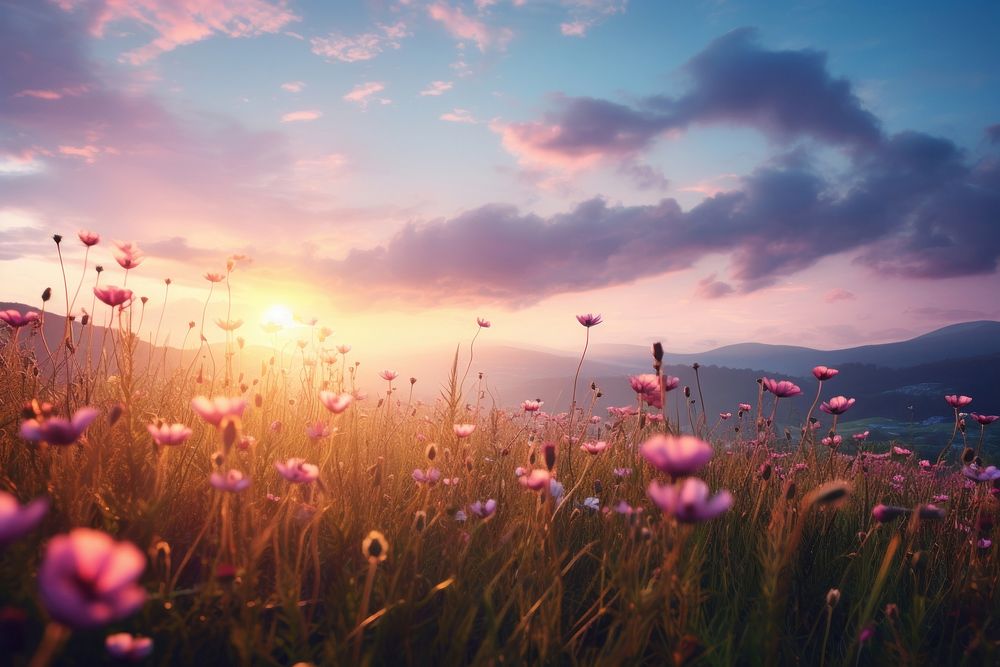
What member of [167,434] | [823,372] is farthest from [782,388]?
[167,434]

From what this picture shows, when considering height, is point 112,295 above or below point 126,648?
above

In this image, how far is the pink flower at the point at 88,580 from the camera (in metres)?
0.69

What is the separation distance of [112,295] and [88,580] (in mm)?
2172

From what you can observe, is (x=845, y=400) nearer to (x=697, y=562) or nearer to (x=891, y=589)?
(x=891, y=589)

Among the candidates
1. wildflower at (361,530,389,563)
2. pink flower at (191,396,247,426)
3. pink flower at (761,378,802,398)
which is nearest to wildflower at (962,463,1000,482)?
pink flower at (761,378,802,398)

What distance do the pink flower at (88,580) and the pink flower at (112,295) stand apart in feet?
6.99

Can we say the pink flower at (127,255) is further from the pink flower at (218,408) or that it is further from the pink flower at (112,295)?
the pink flower at (218,408)

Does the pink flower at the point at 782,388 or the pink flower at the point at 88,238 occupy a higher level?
the pink flower at the point at 88,238

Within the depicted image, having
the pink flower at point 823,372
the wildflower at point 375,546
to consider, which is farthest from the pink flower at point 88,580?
the pink flower at point 823,372

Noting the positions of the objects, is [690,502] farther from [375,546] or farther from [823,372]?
[823,372]

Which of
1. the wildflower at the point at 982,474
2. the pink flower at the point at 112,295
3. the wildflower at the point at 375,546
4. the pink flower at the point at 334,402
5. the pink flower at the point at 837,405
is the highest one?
the pink flower at the point at 112,295

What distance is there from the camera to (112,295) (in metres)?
2.50

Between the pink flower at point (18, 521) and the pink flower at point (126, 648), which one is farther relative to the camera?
the pink flower at point (126, 648)

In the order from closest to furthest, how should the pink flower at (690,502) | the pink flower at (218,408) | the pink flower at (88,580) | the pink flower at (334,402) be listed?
the pink flower at (88,580), the pink flower at (690,502), the pink flower at (218,408), the pink flower at (334,402)
